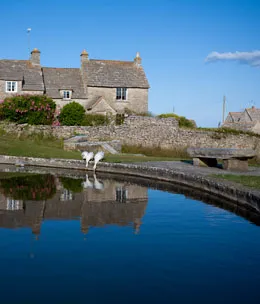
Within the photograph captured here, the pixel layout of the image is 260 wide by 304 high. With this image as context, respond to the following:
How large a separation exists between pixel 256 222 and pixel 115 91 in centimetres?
3702

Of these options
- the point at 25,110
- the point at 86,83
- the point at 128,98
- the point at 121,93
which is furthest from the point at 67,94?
the point at 25,110

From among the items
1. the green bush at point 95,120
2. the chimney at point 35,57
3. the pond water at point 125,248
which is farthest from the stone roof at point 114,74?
the pond water at point 125,248

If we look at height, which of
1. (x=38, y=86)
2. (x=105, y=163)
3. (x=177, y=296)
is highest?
(x=38, y=86)

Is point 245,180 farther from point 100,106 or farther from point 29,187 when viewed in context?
point 100,106

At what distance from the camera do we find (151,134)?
36.2 meters

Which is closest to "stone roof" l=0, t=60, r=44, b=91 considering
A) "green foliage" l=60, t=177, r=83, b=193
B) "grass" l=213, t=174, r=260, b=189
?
"green foliage" l=60, t=177, r=83, b=193

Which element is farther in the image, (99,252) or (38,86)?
(38,86)

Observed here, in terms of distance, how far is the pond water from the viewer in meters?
7.17

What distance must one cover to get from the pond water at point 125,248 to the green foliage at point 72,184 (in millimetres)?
976

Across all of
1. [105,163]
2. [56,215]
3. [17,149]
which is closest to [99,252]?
[56,215]

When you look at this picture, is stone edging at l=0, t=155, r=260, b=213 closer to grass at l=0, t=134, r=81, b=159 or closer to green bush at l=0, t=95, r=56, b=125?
grass at l=0, t=134, r=81, b=159

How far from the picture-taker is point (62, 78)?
47.1m

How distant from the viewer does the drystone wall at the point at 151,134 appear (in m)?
34.9

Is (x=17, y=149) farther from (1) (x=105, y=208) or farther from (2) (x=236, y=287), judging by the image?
(2) (x=236, y=287)
